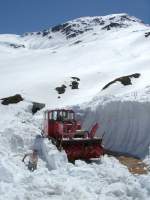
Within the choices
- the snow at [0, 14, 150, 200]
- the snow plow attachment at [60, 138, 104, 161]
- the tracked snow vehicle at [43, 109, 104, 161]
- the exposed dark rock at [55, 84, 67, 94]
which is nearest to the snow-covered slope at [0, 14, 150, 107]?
the snow at [0, 14, 150, 200]

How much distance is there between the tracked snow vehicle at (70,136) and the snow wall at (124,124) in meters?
2.74

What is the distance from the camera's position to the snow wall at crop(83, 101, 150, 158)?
23.2 meters

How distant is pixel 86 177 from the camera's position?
14.4 meters

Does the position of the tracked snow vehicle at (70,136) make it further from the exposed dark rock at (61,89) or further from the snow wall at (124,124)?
the exposed dark rock at (61,89)

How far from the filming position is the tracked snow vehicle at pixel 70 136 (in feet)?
65.0

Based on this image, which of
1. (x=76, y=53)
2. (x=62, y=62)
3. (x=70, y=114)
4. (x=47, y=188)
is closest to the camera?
(x=47, y=188)

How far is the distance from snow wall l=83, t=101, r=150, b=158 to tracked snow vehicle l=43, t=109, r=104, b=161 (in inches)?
108

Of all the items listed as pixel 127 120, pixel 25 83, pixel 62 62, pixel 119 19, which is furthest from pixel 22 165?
pixel 119 19

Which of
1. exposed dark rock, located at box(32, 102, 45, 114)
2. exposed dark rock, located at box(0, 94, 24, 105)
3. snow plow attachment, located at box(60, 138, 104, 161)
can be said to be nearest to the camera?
snow plow attachment, located at box(60, 138, 104, 161)

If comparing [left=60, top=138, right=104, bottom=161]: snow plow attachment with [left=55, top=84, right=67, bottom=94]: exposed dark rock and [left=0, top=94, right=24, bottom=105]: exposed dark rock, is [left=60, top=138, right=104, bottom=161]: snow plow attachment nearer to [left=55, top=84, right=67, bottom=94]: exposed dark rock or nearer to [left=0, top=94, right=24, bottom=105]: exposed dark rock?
[left=0, top=94, right=24, bottom=105]: exposed dark rock

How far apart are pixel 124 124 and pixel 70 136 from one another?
5751 millimetres

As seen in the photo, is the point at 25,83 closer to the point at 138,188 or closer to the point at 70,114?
the point at 70,114

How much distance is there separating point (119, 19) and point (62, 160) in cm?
17577

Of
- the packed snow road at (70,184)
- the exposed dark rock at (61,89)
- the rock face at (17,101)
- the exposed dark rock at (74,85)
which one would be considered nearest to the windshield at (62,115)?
the packed snow road at (70,184)
